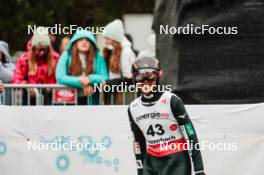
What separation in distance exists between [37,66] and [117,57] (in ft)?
2.92

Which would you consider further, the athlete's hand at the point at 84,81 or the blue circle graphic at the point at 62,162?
the athlete's hand at the point at 84,81

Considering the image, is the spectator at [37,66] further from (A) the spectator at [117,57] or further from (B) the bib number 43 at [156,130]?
(B) the bib number 43 at [156,130]

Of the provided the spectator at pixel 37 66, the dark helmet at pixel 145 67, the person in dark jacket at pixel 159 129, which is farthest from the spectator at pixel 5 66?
the dark helmet at pixel 145 67

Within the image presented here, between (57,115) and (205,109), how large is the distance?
1.48 metres

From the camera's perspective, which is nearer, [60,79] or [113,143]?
[113,143]

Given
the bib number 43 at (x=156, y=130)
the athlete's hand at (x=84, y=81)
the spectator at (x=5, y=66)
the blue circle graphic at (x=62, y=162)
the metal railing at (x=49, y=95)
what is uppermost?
the spectator at (x=5, y=66)

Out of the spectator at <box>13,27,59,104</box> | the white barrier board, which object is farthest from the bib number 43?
the spectator at <box>13,27,59,104</box>

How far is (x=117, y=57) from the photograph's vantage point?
10164 mm

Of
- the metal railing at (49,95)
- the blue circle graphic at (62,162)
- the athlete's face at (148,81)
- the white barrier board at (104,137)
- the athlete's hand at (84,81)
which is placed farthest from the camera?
the metal railing at (49,95)

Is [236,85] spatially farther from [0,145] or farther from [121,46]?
[0,145]

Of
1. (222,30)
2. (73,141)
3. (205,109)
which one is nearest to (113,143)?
(73,141)

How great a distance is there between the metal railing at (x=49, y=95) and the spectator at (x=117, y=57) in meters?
0.05

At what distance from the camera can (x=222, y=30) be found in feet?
30.6

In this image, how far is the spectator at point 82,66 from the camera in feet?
32.3
